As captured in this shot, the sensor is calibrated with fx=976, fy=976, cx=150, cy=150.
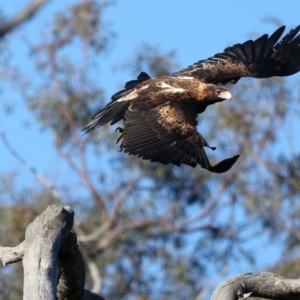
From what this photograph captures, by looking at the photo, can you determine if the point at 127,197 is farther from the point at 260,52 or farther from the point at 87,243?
the point at 260,52

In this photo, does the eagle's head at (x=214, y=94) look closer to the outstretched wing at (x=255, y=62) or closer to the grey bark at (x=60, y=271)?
the outstretched wing at (x=255, y=62)

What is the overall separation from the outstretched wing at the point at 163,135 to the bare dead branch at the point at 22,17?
3.30 m

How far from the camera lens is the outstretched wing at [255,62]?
802 centimetres

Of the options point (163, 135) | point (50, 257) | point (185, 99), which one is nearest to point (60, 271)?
point (50, 257)

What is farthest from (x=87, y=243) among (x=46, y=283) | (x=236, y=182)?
(x=46, y=283)

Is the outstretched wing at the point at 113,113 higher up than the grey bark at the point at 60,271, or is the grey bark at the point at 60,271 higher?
the outstretched wing at the point at 113,113

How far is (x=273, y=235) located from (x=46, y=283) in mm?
12419

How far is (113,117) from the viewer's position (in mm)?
7117

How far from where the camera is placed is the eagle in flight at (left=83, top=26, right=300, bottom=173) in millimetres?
6379

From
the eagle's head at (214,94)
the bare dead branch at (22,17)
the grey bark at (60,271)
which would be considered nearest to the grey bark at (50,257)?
the grey bark at (60,271)

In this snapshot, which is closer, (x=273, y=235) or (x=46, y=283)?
(x=46, y=283)

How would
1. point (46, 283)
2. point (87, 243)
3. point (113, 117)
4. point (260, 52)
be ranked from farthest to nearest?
1. point (87, 243)
2. point (260, 52)
3. point (113, 117)
4. point (46, 283)

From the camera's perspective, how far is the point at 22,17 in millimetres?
2766

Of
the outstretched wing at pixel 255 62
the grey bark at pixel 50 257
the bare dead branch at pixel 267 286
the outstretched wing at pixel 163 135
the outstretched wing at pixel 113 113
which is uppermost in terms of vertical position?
the outstretched wing at pixel 255 62
